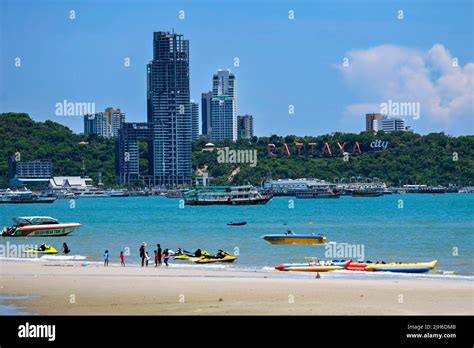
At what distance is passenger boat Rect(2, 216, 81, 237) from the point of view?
80062 millimetres

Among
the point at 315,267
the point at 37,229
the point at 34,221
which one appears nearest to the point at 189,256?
the point at 315,267

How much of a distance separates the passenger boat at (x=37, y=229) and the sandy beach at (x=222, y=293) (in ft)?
113

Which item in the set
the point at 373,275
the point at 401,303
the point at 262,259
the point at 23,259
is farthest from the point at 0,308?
the point at 262,259

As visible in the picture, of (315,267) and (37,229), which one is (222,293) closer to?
(315,267)

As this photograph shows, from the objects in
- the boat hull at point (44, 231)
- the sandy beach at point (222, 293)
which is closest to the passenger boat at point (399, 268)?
the sandy beach at point (222, 293)

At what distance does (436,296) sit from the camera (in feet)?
114

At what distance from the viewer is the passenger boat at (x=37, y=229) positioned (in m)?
80.1

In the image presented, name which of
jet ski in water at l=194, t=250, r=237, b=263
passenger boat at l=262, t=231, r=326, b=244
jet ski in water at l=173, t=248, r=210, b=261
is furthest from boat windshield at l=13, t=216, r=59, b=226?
jet ski in water at l=194, t=250, r=237, b=263

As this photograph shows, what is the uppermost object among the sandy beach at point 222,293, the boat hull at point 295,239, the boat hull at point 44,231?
the sandy beach at point 222,293

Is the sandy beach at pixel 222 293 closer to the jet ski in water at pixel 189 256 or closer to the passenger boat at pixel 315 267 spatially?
the passenger boat at pixel 315 267

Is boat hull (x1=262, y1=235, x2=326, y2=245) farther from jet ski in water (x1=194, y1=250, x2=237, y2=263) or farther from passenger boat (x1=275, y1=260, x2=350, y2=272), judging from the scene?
passenger boat (x1=275, y1=260, x2=350, y2=272)

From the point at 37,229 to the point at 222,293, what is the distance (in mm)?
48102

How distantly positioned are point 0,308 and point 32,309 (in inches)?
37.5
